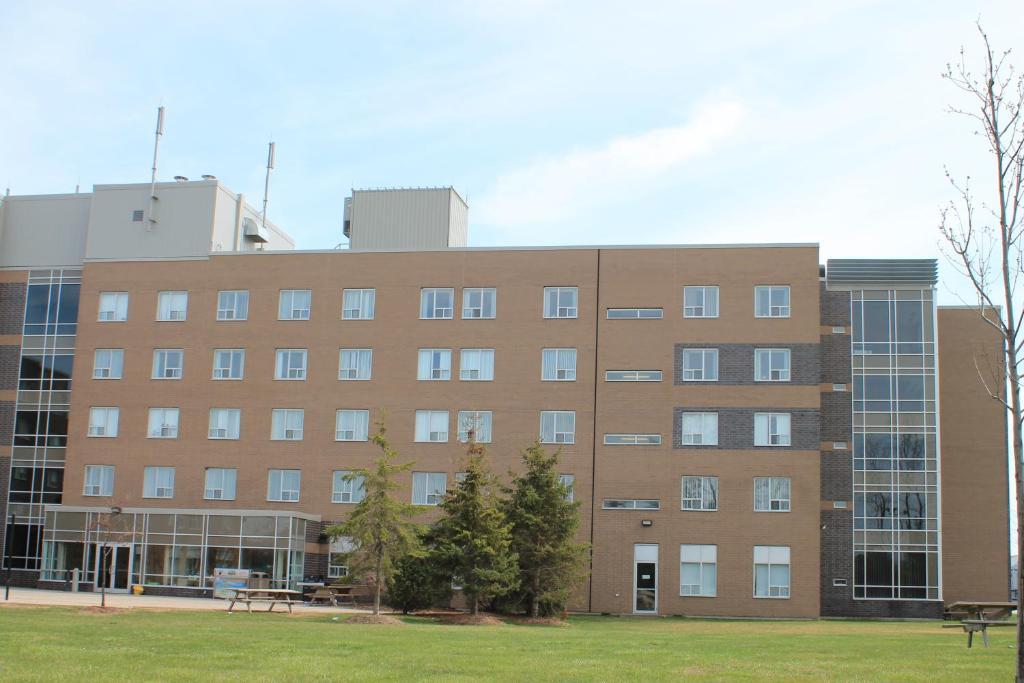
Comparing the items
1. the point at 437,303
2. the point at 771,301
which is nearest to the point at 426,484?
the point at 437,303

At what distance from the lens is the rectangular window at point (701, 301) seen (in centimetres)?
5078

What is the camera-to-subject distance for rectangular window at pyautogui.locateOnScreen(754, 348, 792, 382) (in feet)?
163

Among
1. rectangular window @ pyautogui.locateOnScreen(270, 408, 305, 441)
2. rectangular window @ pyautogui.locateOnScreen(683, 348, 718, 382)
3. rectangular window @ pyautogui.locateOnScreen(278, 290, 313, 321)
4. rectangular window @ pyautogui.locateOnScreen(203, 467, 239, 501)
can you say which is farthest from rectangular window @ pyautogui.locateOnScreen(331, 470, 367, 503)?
rectangular window @ pyautogui.locateOnScreen(683, 348, 718, 382)

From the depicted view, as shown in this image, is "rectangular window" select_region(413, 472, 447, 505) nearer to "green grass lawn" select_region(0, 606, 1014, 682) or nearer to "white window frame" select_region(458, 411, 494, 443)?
"white window frame" select_region(458, 411, 494, 443)

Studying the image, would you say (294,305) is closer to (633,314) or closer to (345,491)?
(345,491)

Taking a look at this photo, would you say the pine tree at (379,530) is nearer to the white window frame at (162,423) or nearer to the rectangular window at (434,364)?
the rectangular window at (434,364)

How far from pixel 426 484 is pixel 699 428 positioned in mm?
12486

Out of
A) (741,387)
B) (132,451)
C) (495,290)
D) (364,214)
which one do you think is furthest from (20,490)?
(741,387)

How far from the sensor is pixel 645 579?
49125 millimetres

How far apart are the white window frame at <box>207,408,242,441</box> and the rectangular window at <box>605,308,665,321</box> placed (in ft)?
59.6

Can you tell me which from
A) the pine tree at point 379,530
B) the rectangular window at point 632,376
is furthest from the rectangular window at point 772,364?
the pine tree at point 379,530

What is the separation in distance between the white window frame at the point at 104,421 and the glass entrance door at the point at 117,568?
21.8ft

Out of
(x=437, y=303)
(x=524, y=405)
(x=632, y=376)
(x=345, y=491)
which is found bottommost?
(x=345, y=491)

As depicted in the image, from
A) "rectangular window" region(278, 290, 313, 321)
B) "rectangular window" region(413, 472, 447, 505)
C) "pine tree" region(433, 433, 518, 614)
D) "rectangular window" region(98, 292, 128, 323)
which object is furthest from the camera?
"rectangular window" region(98, 292, 128, 323)
